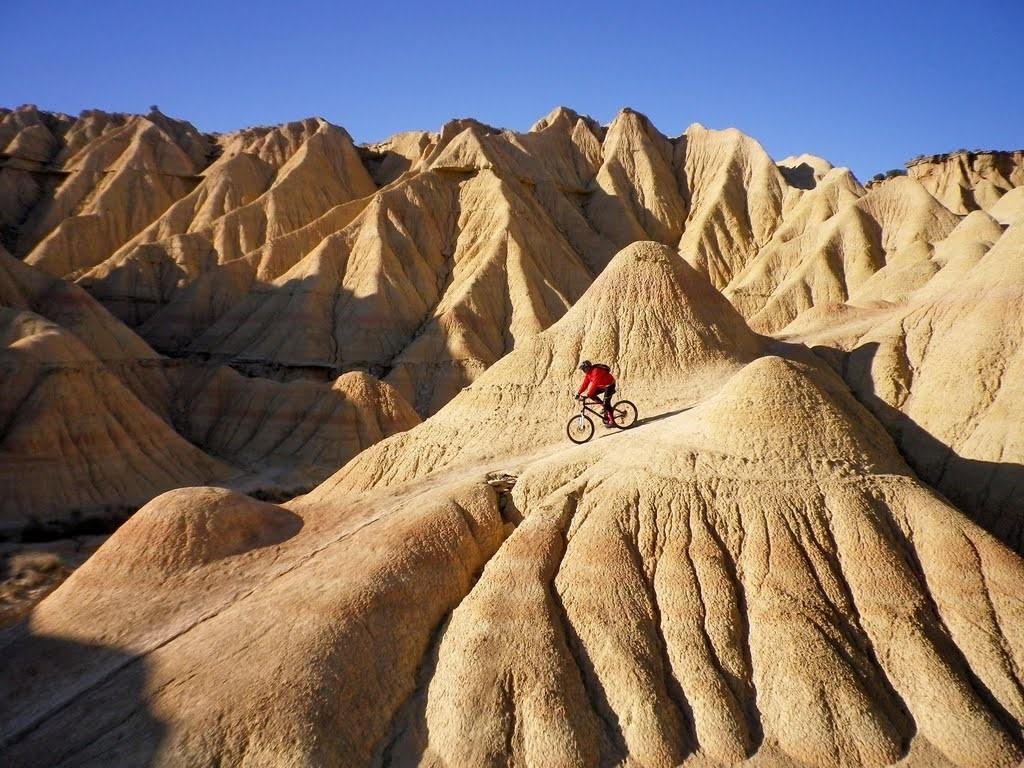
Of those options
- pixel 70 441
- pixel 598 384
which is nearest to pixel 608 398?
pixel 598 384

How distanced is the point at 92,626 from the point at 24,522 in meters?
16.6

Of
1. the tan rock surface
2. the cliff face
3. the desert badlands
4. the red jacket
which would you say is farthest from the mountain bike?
the cliff face

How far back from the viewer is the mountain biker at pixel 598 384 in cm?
1520

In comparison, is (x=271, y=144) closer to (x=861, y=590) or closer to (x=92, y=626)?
(x=92, y=626)

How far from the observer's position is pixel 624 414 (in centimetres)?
1563

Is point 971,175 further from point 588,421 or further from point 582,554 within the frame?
point 582,554

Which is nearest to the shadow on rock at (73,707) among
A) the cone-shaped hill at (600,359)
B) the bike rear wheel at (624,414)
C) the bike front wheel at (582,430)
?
the cone-shaped hill at (600,359)

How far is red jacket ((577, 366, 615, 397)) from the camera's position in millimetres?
15203

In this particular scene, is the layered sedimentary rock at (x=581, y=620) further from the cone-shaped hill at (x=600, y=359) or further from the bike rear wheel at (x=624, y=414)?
the cone-shaped hill at (x=600, y=359)

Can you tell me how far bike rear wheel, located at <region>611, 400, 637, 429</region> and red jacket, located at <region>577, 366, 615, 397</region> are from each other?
0.55 metres

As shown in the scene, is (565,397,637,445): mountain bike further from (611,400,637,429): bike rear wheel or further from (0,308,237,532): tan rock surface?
(0,308,237,532): tan rock surface

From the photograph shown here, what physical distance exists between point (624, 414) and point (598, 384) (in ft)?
3.26

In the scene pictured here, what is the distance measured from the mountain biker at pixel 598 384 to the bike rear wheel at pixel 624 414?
0.51 feet

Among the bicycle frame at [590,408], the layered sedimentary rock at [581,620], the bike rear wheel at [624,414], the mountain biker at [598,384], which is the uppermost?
the mountain biker at [598,384]
